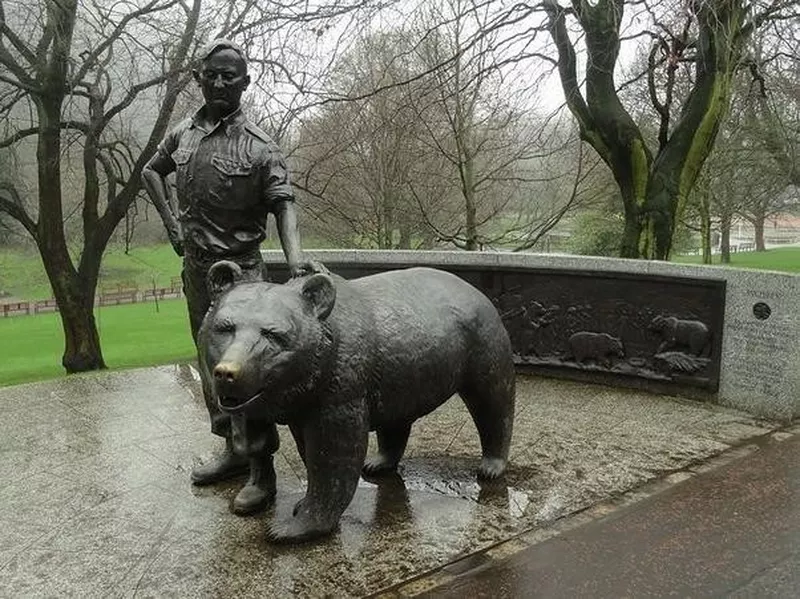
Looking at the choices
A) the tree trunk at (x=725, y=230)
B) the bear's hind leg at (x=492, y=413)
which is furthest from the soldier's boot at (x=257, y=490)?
the tree trunk at (x=725, y=230)

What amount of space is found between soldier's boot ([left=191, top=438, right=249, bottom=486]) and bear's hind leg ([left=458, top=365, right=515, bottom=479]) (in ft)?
5.21

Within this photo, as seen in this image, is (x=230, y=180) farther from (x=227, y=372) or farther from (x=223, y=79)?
(x=227, y=372)

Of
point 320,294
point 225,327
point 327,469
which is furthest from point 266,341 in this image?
point 327,469

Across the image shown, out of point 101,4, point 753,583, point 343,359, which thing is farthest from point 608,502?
point 101,4

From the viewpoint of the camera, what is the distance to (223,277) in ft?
11.6

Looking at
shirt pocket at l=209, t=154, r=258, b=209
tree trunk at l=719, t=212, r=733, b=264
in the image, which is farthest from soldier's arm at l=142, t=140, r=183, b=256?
tree trunk at l=719, t=212, r=733, b=264

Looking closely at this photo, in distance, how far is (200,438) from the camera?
5820mm

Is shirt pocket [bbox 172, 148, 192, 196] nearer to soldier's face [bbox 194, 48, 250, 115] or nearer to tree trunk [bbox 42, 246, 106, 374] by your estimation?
soldier's face [bbox 194, 48, 250, 115]

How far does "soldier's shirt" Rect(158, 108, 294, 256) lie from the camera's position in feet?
13.7

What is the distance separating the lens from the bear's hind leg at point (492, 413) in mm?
4484

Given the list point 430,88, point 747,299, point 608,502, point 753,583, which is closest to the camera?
point 753,583

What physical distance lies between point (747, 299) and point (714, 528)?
2988 mm

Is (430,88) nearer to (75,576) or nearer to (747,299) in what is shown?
(747,299)

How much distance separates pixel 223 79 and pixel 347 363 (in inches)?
73.5
